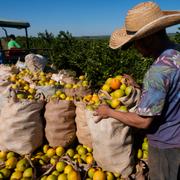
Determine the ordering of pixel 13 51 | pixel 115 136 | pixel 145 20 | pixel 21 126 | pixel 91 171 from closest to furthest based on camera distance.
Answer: pixel 145 20 < pixel 115 136 < pixel 91 171 < pixel 21 126 < pixel 13 51

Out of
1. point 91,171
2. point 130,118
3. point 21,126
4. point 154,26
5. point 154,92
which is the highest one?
point 154,26

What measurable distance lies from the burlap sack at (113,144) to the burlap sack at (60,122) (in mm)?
542

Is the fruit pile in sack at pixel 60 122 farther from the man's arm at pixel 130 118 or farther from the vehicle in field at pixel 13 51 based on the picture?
the vehicle in field at pixel 13 51

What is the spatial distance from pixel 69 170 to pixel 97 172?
307mm

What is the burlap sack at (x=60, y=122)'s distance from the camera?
11.6 feet

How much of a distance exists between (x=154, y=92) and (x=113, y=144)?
100cm

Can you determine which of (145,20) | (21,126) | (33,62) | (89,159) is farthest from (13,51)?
(145,20)

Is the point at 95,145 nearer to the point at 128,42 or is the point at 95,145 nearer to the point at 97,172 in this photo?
the point at 97,172

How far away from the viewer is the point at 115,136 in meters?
2.93

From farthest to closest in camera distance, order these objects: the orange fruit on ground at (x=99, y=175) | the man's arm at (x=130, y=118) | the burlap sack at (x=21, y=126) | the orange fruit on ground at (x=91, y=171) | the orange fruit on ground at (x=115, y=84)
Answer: the burlap sack at (x=21, y=126)
the orange fruit on ground at (x=115, y=84)
the orange fruit on ground at (x=91, y=171)
the orange fruit on ground at (x=99, y=175)
the man's arm at (x=130, y=118)

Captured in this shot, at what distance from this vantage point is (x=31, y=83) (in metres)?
5.53

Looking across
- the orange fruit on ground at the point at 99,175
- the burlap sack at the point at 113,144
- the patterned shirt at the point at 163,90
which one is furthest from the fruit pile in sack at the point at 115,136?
the patterned shirt at the point at 163,90

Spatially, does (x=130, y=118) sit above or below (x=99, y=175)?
above

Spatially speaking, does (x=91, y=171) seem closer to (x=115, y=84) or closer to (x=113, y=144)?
(x=113, y=144)
